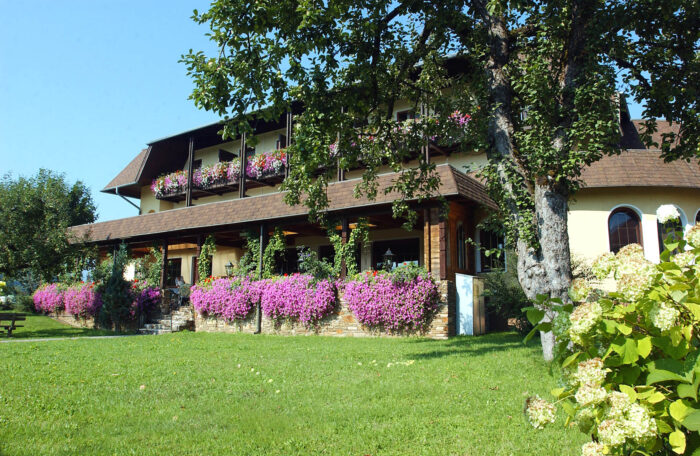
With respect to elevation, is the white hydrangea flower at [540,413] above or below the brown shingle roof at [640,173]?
below

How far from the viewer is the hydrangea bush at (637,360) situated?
1.66m

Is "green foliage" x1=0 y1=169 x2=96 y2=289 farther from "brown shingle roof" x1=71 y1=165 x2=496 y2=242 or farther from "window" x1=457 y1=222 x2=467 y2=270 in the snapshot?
"window" x1=457 y1=222 x2=467 y2=270

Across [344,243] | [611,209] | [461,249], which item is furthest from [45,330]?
[611,209]

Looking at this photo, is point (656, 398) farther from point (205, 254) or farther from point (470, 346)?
point (205, 254)

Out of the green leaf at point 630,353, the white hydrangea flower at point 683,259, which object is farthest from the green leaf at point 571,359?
the white hydrangea flower at point 683,259

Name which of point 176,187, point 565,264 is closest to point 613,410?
point 565,264

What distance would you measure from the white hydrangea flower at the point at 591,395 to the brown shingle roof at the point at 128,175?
88.0 feet

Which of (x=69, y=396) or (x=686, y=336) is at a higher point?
(x=686, y=336)

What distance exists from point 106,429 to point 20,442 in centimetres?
65

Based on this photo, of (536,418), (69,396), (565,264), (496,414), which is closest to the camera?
(536,418)

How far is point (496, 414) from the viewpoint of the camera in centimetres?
477

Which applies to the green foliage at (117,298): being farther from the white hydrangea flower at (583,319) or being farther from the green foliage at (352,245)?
the white hydrangea flower at (583,319)

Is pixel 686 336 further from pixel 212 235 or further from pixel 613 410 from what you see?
pixel 212 235

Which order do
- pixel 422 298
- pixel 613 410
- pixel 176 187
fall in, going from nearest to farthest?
pixel 613 410, pixel 422 298, pixel 176 187
